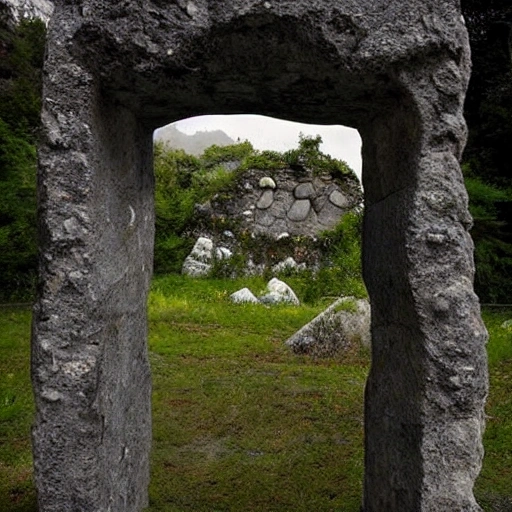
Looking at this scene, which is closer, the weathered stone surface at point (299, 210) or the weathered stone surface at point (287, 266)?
the weathered stone surface at point (287, 266)

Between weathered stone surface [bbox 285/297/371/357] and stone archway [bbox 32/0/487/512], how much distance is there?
3478mm

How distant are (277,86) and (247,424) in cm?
233

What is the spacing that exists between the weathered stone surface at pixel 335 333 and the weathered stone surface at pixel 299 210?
197 inches

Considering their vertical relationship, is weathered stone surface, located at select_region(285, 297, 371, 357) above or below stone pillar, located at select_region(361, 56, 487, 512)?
below

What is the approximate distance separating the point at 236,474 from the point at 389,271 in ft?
4.92

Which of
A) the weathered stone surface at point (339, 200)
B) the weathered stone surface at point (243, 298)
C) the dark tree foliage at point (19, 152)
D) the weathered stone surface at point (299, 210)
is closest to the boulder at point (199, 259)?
the weathered stone surface at point (299, 210)

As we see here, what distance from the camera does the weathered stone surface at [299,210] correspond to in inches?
421

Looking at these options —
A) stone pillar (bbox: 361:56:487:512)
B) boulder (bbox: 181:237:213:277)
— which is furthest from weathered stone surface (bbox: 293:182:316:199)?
stone pillar (bbox: 361:56:487:512)

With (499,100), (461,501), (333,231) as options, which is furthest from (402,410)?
(333,231)

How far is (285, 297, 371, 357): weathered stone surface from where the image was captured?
550 cm

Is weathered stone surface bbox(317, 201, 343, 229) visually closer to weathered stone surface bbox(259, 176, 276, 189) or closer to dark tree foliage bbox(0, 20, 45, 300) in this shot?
weathered stone surface bbox(259, 176, 276, 189)

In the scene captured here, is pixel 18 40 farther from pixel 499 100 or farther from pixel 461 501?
pixel 461 501

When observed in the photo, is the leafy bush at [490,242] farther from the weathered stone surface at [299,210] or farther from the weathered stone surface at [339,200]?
the weathered stone surface at [299,210]

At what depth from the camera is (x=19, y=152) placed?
594 centimetres
